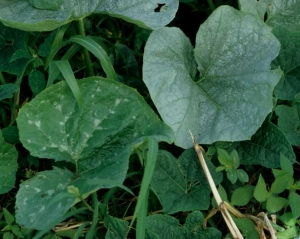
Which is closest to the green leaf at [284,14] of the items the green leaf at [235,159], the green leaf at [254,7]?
the green leaf at [254,7]

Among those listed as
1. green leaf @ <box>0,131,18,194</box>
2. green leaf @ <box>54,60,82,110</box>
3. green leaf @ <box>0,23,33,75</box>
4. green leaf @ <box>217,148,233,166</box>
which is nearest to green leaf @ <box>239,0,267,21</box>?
green leaf @ <box>217,148,233,166</box>

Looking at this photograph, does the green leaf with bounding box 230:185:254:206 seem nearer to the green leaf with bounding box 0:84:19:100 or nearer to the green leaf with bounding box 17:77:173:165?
the green leaf with bounding box 17:77:173:165

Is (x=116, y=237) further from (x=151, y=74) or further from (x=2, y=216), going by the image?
(x=151, y=74)

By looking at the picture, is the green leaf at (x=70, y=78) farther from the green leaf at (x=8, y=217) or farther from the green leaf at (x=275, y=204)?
the green leaf at (x=275, y=204)

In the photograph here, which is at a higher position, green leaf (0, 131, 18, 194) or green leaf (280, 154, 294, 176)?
green leaf (280, 154, 294, 176)

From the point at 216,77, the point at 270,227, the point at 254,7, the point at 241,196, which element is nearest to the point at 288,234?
the point at 270,227

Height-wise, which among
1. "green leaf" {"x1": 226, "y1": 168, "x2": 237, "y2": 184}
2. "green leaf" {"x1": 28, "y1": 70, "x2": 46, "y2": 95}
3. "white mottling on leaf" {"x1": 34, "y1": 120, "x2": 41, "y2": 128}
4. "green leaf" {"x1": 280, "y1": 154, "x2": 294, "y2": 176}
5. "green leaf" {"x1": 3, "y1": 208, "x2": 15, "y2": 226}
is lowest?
"green leaf" {"x1": 3, "y1": 208, "x2": 15, "y2": 226}

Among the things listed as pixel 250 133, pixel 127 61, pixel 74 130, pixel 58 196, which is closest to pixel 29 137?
pixel 74 130

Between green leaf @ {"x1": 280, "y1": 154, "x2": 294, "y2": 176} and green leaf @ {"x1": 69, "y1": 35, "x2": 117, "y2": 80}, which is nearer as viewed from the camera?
green leaf @ {"x1": 280, "y1": 154, "x2": 294, "y2": 176}
